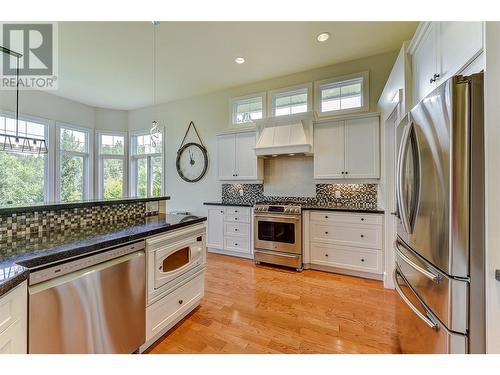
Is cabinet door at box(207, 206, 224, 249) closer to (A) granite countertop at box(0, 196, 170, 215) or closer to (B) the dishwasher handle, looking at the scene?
(A) granite countertop at box(0, 196, 170, 215)

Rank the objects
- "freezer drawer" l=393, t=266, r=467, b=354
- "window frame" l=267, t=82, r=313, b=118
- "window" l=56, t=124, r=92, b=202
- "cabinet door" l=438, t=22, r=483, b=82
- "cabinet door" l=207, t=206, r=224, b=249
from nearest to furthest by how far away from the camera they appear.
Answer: "freezer drawer" l=393, t=266, r=467, b=354
"cabinet door" l=438, t=22, r=483, b=82
"window frame" l=267, t=82, r=313, b=118
"cabinet door" l=207, t=206, r=224, b=249
"window" l=56, t=124, r=92, b=202

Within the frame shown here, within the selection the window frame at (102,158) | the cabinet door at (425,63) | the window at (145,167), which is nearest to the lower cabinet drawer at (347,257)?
the cabinet door at (425,63)

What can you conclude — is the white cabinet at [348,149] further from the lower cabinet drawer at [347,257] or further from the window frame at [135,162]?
the window frame at [135,162]

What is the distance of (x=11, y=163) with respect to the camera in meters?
3.91

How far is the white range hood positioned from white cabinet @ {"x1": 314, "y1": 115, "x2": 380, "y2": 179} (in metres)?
0.17

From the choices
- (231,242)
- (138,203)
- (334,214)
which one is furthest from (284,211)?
(138,203)

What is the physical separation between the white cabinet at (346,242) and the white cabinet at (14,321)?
114 inches

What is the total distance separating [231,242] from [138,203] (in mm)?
1952

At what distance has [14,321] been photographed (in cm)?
92

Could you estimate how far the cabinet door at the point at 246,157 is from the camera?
12.8ft

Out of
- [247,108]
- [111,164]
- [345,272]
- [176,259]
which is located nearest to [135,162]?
[111,164]

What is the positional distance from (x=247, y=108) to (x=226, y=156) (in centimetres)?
105

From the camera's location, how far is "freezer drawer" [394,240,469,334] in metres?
0.95

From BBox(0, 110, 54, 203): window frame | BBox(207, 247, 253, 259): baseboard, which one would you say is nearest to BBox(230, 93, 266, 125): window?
BBox(207, 247, 253, 259): baseboard
